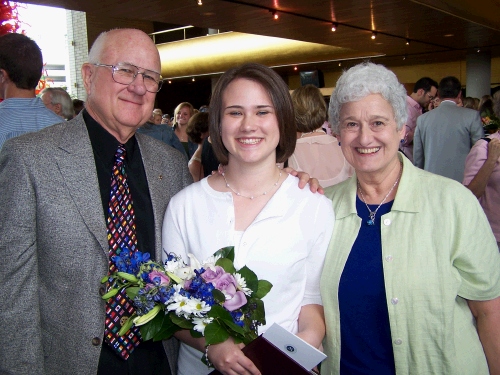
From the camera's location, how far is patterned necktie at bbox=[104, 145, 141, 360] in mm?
1800

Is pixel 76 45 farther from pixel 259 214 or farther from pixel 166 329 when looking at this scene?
pixel 166 329

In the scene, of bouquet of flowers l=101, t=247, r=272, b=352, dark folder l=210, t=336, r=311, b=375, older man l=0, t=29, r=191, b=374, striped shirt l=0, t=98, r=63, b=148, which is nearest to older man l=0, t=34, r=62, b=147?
striped shirt l=0, t=98, r=63, b=148

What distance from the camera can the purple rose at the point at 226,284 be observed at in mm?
1458

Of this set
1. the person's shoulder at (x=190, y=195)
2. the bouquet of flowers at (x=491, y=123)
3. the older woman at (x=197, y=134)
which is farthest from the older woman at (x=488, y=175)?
the older woman at (x=197, y=134)

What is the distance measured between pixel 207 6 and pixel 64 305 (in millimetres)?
7529

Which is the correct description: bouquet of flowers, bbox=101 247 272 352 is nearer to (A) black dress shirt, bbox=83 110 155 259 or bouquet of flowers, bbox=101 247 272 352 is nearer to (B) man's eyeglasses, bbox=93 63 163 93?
(A) black dress shirt, bbox=83 110 155 259

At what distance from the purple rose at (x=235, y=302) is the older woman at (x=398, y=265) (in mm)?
540

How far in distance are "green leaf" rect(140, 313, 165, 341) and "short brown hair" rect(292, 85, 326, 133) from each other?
2797 millimetres

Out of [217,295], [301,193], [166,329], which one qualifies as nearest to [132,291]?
[166,329]

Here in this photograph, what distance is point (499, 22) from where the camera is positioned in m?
10.8

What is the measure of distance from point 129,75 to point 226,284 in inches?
36.5

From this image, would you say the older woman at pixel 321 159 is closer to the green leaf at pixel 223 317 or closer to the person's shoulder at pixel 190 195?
the person's shoulder at pixel 190 195

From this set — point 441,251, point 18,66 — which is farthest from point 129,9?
point 441,251

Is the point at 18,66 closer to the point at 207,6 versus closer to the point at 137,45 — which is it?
the point at 137,45
